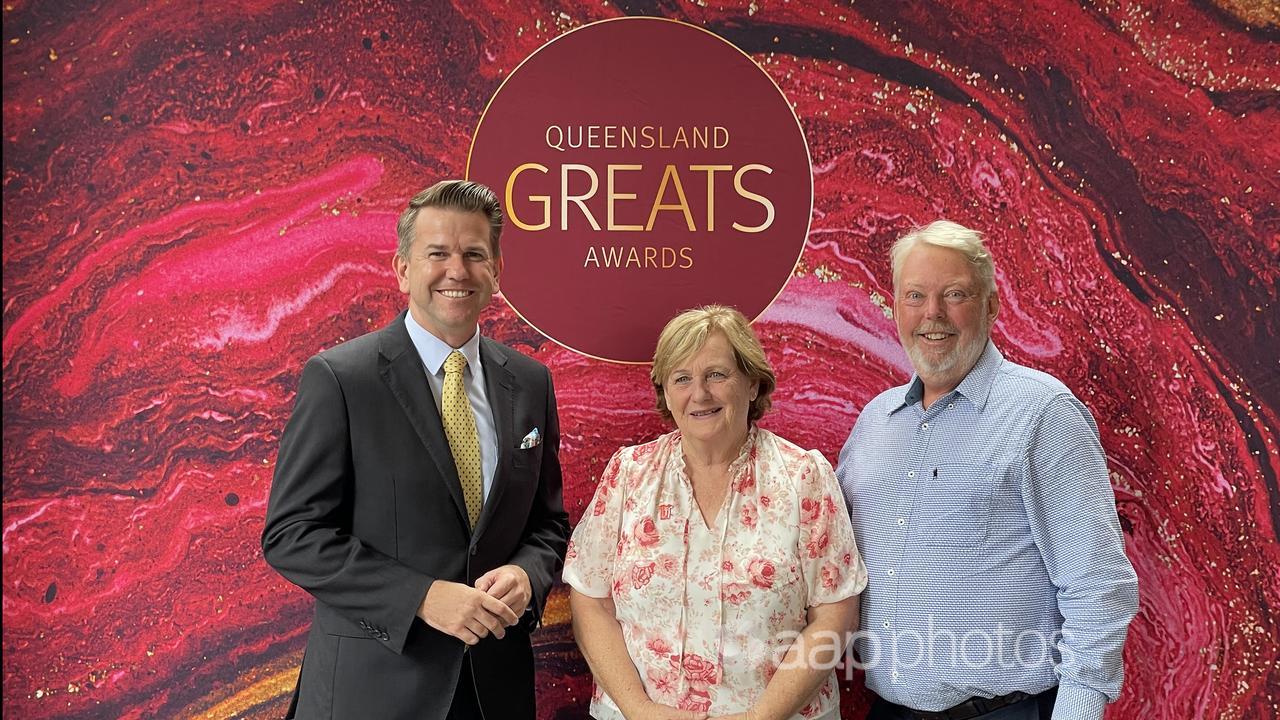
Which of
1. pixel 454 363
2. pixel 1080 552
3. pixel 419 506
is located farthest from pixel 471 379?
pixel 1080 552

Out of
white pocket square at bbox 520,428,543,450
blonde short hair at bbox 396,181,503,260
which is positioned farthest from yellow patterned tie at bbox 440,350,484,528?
blonde short hair at bbox 396,181,503,260

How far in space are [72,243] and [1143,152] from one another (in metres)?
3.12

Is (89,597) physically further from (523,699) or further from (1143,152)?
(1143,152)

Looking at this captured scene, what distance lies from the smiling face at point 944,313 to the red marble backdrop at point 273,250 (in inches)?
21.5

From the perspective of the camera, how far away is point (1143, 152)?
2836 millimetres

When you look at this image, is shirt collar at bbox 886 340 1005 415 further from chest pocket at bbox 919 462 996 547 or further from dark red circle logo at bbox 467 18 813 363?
dark red circle logo at bbox 467 18 813 363

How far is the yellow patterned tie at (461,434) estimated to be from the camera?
2.30 metres

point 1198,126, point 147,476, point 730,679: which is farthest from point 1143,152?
point 147,476

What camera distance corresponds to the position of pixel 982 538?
90.4 inches

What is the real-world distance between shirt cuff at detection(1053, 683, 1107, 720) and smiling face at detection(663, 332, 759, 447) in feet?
3.05

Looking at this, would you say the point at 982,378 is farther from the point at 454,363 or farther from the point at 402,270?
the point at 402,270

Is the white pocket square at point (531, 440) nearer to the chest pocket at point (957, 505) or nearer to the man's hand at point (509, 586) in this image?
the man's hand at point (509, 586)

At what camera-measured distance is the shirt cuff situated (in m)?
2.17

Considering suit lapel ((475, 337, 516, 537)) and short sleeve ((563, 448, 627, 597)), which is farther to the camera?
short sleeve ((563, 448, 627, 597))
